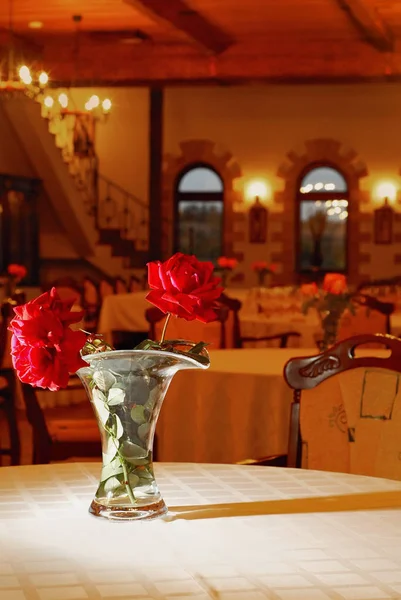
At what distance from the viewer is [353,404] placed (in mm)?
2539

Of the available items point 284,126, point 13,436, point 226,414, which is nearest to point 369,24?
point 284,126

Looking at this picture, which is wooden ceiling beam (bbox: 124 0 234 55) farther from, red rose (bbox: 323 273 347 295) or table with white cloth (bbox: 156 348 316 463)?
table with white cloth (bbox: 156 348 316 463)

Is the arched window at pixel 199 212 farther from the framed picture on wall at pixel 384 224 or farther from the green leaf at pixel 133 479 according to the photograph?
the green leaf at pixel 133 479

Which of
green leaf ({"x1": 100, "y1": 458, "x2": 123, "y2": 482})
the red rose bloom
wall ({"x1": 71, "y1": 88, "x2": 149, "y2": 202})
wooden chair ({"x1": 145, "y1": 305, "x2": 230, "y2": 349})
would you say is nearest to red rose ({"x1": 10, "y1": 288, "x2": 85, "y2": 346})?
the red rose bloom

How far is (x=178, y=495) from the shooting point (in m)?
1.85

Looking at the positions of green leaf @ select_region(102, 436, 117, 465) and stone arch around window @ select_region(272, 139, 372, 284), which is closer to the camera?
green leaf @ select_region(102, 436, 117, 465)

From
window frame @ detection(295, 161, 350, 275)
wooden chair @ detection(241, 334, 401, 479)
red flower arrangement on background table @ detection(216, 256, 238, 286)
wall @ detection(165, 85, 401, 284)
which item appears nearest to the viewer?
wooden chair @ detection(241, 334, 401, 479)

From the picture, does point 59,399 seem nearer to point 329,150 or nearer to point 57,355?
point 57,355

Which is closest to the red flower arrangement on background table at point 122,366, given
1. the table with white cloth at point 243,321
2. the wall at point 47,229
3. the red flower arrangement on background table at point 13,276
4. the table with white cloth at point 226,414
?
the table with white cloth at point 226,414

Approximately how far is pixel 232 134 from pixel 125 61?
445cm

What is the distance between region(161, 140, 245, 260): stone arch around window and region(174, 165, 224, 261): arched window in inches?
6.1

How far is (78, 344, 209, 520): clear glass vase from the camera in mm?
1587

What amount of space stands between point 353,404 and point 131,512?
3.40 ft

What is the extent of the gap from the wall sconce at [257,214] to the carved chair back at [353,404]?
12.4m
